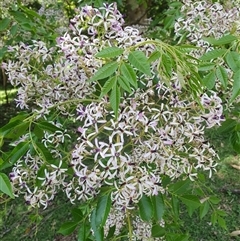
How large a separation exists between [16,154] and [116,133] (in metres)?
0.33

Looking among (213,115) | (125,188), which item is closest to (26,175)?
(125,188)

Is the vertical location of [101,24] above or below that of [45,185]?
above

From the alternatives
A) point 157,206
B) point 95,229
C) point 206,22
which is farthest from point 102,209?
point 206,22

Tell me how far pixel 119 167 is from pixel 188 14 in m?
0.86

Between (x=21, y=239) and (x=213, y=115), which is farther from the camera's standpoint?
(x=21, y=239)

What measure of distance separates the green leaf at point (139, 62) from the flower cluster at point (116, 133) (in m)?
0.03

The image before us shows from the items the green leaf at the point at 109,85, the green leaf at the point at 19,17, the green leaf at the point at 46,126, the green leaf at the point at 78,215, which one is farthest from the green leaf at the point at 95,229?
the green leaf at the point at 19,17

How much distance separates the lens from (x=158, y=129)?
104cm

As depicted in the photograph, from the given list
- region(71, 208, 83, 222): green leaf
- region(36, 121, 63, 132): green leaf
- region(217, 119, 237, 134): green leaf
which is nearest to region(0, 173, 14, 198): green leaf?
region(36, 121, 63, 132): green leaf

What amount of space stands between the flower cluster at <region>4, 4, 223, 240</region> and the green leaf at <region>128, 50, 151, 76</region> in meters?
0.03

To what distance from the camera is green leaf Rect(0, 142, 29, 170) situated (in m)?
1.12

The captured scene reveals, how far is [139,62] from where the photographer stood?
2.98 ft

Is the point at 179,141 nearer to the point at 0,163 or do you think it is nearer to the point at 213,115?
the point at 213,115

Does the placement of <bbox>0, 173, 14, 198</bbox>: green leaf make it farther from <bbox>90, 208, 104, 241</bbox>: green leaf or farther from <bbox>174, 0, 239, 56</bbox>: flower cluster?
<bbox>174, 0, 239, 56</bbox>: flower cluster
